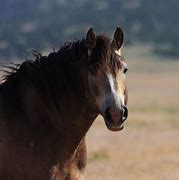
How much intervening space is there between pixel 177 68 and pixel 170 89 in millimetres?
34258

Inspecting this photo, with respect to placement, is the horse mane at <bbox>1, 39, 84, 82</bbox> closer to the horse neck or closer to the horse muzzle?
the horse neck

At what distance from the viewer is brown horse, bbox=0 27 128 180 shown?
7.17 meters

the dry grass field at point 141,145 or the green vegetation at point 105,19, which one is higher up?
the green vegetation at point 105,19

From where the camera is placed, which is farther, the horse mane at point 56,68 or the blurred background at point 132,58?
the blurred background at point 132,58

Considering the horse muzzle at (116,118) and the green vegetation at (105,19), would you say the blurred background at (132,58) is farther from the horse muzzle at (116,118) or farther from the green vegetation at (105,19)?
the horse muzzle at (116,118)

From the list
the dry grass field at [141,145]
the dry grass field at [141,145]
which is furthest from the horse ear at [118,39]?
the dry grass field at [141,145]

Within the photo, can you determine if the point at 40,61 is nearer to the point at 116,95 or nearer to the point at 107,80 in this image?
the point at 107,80

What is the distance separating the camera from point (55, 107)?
7500mm

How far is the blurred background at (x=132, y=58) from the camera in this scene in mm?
20125

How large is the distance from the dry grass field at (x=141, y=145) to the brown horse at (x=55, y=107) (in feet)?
25.9

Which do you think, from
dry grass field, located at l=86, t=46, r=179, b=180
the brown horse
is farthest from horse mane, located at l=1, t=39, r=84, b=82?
dry grass field, located at l=86, t=46, r=179, b=180

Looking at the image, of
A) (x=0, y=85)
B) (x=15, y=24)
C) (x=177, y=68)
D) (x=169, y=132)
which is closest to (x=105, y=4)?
(x=15, y=24)

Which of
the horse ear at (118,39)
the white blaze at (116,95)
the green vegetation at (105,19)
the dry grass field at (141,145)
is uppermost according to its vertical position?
the green vegetation at (105,19)

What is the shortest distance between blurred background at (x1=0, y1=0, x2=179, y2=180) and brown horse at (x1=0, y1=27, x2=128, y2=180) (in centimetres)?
67
